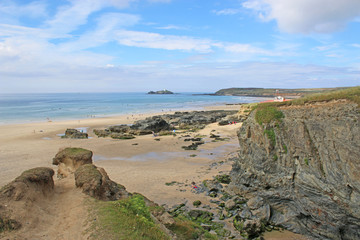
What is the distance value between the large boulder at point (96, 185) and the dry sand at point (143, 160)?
859 mm

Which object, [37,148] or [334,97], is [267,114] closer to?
[334,97]

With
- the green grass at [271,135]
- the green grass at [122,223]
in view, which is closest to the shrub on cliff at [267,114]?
the green grass at [271,135]

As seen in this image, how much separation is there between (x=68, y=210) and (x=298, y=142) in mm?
12375

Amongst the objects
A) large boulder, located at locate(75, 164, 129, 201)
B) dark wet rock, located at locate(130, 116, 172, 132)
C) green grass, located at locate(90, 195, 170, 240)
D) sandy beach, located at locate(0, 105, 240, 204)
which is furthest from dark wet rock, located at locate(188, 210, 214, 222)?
dark wet rock, located at locate(130, 116, 172, 132)

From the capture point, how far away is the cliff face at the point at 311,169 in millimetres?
10930

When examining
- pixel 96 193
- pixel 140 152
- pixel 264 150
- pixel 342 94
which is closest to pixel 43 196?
pixel 96 193

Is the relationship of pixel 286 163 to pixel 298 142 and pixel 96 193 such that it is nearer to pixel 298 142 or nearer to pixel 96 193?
pixel 298 142

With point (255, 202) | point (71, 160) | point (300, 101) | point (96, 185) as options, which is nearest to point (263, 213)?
point (255, 202)

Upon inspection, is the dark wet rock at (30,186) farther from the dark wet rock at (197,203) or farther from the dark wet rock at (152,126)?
the dark wet rock at (152,126)

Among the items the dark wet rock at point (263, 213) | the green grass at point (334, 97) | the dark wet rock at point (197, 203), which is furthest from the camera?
the dark wet rock at point (197, 203)

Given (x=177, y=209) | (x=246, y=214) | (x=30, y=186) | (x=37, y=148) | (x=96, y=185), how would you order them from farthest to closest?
(x=37, y=148) → (x=177, y=209) → (x=246, y=214) → (x=96, y=185) → (x=30, y=186)

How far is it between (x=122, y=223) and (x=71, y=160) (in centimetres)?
686

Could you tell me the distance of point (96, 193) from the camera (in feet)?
34.3

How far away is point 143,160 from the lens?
26.5 m
